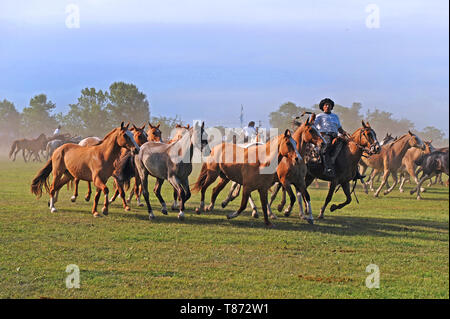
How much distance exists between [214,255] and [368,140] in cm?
660

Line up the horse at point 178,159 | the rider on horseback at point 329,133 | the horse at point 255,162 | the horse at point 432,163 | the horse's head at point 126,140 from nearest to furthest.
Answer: the horse at point 255,162, the horse at point 178,159, the horse's head at point 126,140, the rider on horseback at point 329,133, the horse at point 432,163

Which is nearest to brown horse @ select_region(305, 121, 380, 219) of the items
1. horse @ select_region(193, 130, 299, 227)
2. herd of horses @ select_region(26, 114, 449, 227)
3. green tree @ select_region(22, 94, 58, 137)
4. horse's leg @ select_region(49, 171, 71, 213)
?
herd of horses @ select_region(26, 114, 449, 227)

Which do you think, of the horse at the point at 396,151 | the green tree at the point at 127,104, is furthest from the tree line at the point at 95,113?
the horse at the point at 396,151

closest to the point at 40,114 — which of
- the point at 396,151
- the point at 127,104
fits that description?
the point at 127,104

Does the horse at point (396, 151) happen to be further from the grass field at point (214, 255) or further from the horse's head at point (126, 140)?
the horse's head at point (126, 140)

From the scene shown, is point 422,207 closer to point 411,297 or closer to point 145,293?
point 411,297

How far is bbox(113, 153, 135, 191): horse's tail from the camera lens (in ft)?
47.2

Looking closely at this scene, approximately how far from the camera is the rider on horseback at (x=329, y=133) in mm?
13648

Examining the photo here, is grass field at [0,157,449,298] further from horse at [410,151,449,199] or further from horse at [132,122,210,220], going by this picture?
horse at [410,151,449,199]

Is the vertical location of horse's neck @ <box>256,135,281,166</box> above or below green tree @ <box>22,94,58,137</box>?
below

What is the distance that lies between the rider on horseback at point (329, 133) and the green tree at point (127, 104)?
66.4m

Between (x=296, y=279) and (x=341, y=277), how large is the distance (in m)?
0.78

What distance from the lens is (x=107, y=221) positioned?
12.4 metres

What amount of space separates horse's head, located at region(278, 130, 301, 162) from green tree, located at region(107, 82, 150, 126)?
67.9m
